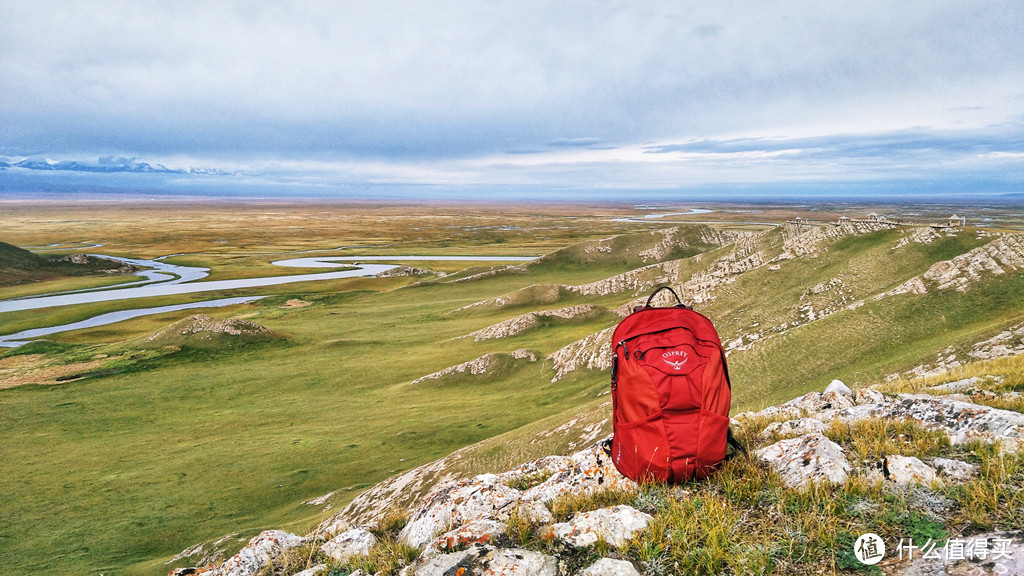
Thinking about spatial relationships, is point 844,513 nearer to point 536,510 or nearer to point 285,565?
point 536,510

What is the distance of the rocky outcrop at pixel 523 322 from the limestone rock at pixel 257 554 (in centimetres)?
4396

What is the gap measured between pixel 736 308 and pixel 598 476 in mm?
31000

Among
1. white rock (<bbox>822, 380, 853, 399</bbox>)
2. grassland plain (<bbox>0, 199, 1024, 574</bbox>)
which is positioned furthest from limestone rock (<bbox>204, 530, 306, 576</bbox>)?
grassland plain (<bbox>0, 199, 1024, 574</bbox>)

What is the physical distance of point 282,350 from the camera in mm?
54875

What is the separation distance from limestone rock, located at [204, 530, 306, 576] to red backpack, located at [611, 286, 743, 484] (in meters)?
5.54

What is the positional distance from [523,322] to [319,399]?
2334 centimetres

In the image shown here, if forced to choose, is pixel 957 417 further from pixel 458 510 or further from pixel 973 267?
pixel 973 267

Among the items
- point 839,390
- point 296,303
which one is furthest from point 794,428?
point 296,303

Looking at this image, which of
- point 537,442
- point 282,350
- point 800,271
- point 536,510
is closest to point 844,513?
point 536,510

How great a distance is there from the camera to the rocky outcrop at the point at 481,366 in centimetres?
3966

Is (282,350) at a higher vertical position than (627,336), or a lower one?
lower

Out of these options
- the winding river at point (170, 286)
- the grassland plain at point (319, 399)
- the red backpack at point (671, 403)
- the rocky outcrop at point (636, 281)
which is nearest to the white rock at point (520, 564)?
the red backpack at point (671, 403)

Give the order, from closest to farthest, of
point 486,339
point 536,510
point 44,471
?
point 536,510
point 44,471
point 486,339

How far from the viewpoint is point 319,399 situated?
126ft
